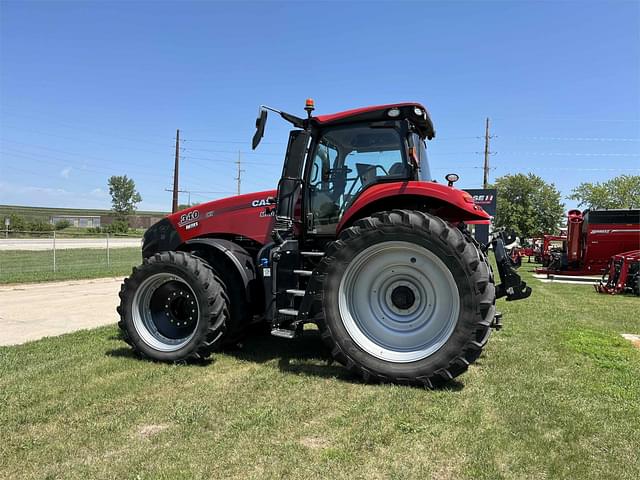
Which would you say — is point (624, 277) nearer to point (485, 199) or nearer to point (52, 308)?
point (52, 308)

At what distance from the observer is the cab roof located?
472 cm

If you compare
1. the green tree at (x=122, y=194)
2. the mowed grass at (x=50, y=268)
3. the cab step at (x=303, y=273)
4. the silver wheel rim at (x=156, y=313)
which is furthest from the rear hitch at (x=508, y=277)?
the green tree at (x=122, y=194)

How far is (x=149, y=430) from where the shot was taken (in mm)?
3361

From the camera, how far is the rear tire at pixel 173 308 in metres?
4.86

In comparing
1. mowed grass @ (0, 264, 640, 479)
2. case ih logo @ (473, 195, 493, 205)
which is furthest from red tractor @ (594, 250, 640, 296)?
case ih logo @ (473, 195, 493, 205)

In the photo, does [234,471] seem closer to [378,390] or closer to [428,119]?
[378,390]

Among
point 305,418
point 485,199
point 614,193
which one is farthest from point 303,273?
point 614,193

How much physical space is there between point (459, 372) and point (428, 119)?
8.67 feet

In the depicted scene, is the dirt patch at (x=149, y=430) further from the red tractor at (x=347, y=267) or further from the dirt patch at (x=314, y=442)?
the red tractor at (x=347, y=267)

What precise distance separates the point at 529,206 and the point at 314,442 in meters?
45.4

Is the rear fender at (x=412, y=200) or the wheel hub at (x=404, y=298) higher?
the rear fender at (x=412, y=200)

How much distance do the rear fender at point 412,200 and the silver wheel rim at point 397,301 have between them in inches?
20.0

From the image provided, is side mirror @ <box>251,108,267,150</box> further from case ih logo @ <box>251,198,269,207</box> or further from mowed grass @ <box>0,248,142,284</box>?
mowed grass @ <box>0,248,142,284</box>

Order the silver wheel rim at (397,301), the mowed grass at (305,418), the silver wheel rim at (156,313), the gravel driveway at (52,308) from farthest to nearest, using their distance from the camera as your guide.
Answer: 1. the gravel driveway at (52,308)
2. the silver wheel rim at (156,313)
3. the silver wheel rim at (397,301)
4. the mowed grass at (305,418)
